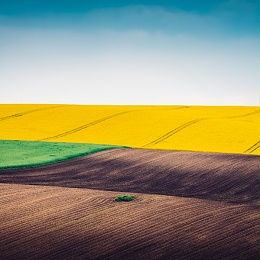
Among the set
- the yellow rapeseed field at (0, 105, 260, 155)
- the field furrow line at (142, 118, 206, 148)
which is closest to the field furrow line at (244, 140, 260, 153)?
the yellow rapeseed field at (0, 105, 260, 155)

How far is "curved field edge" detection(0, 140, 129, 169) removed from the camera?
20.6 m

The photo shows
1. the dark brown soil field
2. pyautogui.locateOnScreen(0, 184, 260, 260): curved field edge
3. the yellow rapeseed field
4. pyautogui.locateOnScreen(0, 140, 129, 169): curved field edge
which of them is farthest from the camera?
the yellow rapeseed field

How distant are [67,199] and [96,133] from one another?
19.7m

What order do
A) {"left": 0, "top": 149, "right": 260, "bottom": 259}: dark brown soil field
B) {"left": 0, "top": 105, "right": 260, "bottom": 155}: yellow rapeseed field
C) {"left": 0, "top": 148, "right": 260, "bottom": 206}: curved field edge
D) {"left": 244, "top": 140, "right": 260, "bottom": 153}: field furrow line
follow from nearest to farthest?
1. {"left": 0, "top": 149, "right": 260, "bottom": 259}: dark brown soil field
2. {"left": 0, "top": 148, "right": 260, "bottom": 206}: curved field edge
3. {"left": 244, "top": 140, "right": 260, "bottom": 153}: field furrow line
4. {"left": 0, "top": 105, "right": 260, "bottom": 155}: yellow rapeseed field

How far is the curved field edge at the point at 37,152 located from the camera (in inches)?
812

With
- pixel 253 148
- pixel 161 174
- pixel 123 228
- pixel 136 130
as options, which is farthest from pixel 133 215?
pixel 136 130

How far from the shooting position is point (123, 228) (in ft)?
32.9

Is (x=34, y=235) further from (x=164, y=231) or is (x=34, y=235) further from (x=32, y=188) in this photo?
(x=32, y=188)

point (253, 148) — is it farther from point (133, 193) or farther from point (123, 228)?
point (123, 228)

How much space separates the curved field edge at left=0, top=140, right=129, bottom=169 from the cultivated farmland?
0.05m

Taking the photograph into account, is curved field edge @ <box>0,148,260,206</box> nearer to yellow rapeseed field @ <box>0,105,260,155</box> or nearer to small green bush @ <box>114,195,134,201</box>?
small green bush @ <box>114,195,134,201</box>

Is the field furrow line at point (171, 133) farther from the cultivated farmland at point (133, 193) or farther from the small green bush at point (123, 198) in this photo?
the small green bush at point (123, 198)

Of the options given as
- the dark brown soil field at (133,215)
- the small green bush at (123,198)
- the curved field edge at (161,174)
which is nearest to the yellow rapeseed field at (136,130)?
the curved field edge at (161,174)

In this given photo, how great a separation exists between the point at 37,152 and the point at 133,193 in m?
10.7
